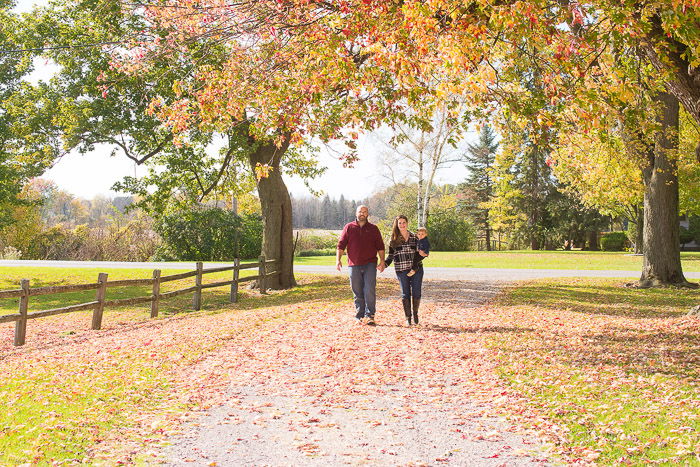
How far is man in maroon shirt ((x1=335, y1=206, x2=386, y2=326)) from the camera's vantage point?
10375 mm

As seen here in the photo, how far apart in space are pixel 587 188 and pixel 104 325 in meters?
18.9

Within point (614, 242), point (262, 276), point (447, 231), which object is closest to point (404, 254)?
point (262, 276)

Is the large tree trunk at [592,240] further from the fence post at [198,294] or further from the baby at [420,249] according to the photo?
the baby at [420,249]

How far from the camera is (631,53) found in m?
10.8

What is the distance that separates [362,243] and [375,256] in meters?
0.33

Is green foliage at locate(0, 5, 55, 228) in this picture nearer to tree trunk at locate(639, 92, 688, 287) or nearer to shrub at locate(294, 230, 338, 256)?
tree trunk at locate(639, 92, 688, 287)

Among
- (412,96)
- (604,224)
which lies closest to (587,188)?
(412,96)

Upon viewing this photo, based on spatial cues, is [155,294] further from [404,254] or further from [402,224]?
[402,224]

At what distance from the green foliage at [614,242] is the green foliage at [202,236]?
3142 centimetres

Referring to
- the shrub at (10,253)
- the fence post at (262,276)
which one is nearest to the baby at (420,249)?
Result: the fence post at (262,276)

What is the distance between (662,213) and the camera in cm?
1683

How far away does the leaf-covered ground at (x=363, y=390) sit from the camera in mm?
4641

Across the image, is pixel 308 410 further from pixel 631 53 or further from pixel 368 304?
pixel 631 53

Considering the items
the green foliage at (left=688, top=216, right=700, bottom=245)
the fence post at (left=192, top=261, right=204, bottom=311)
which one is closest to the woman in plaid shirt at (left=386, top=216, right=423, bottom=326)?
the fence post at (left=192, top=261, right=204, bottom=311)
